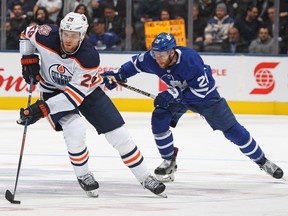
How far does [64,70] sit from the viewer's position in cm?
627

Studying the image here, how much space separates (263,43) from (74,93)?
7774 millimetres

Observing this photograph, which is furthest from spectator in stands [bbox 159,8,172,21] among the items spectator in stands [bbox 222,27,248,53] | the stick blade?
the stick blade

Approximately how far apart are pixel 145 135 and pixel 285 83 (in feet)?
11.1

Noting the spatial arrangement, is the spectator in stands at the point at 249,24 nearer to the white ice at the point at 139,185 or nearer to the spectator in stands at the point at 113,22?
the spectator in stands at the point at 113,22

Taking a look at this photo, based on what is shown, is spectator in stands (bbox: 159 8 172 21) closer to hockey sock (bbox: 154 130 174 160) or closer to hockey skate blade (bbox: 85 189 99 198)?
hockey sock (bbox: 154 130 174 160)

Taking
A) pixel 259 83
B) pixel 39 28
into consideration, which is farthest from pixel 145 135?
pixel 39 28

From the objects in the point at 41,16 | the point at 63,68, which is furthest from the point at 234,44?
the point at 63,68

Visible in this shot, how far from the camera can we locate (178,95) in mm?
6887

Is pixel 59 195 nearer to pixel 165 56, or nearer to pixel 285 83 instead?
pixel 165 56

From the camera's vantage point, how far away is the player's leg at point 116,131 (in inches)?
248

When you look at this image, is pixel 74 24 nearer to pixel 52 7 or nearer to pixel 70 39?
pixel 70 39

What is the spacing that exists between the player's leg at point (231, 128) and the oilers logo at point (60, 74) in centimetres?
120

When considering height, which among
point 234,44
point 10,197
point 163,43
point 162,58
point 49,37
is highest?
point 49,37

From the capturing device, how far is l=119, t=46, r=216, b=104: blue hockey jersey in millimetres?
6918
